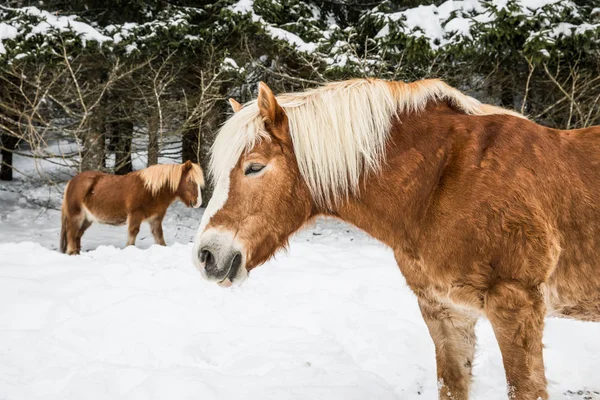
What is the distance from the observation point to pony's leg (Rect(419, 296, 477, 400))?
2410mm

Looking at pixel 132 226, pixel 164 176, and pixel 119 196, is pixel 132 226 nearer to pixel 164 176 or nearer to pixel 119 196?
pixel 119 196

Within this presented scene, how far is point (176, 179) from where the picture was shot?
837 centimetres

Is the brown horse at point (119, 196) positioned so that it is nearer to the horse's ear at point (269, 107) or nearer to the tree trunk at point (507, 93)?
the tree trunk at point (507, 93)

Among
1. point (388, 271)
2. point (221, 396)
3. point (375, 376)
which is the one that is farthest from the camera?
point (388, 271)

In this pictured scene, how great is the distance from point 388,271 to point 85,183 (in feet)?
18.8

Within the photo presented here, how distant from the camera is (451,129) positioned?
7.32ft

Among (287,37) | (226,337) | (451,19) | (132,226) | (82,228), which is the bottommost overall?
(82,228)

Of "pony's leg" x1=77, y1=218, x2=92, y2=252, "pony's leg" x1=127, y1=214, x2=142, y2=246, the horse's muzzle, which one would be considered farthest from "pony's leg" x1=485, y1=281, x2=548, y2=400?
"pony's leg" x1=77, y1=218, x2=92, y2=252

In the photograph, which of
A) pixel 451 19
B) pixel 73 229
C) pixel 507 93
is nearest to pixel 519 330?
pixel 451 19

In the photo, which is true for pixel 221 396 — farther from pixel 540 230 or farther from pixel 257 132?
pixel 540 230

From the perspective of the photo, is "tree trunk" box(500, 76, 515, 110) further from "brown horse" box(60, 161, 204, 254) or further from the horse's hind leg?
the horse's hind leg

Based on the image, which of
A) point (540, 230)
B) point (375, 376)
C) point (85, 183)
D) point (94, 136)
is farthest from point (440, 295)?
point (94, 136)

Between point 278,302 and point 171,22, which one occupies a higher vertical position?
point 171,22

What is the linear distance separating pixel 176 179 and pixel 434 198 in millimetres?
6842
